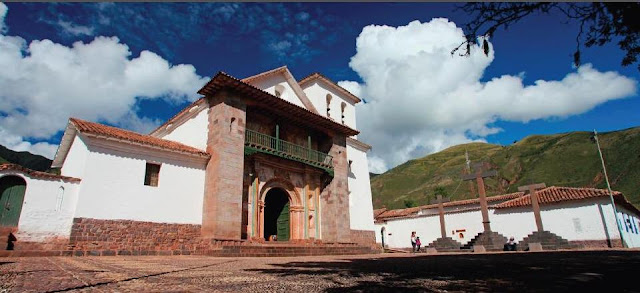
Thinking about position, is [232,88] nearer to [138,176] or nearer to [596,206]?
[138,176]

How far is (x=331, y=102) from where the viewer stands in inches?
826

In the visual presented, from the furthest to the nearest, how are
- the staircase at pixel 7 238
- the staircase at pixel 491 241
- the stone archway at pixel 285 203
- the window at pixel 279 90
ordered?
the staircase at pixel 491 241 < the window at pixel 279 90 < the stone archway at pixel 285 203 < the staircase at pixel 7 238

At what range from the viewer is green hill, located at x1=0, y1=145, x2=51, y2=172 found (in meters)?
51.9

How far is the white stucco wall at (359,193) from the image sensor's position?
18812 mm

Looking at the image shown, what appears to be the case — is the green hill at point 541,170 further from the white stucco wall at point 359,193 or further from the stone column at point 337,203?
the stone column at point 337,203

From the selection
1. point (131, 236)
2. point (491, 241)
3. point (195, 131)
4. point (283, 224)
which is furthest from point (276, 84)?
point (491, 241)

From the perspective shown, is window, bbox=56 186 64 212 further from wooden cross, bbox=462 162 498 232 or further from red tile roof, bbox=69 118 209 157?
wooden cross, bbox=462 162 498 232

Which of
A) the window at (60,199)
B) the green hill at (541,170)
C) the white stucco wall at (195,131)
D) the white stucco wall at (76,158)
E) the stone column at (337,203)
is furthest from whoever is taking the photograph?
the green hill at (541,170)

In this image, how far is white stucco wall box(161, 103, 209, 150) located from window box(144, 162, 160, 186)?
2005 millimetres

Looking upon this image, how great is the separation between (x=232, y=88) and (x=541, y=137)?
82.6m

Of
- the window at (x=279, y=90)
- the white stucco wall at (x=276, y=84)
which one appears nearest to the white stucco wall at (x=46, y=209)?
the white stucco wall at (x=276, y=84)

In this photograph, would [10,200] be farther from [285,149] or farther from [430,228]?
[430,228]

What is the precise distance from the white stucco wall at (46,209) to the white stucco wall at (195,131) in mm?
4639

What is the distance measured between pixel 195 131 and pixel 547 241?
1729 centimetres
